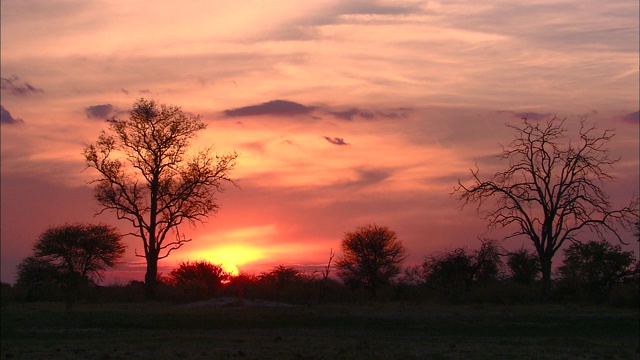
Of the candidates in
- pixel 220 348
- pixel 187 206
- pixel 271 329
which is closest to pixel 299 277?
pixel 187 206

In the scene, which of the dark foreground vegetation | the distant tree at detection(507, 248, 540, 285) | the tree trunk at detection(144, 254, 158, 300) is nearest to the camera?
the dark foreground vegetation

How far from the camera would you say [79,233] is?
5319 cm

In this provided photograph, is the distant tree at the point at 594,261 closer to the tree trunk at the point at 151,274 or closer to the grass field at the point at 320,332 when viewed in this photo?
the grass field at the point at 320,332

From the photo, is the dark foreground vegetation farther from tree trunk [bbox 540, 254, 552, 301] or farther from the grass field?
tree trunk [bbox 540, 254, 552, 301]

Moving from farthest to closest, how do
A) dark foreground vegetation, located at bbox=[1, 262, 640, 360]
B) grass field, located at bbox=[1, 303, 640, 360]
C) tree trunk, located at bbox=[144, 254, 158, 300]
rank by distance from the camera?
tree trunk, located at bbox=[144, 254, 158, 300]
dark foreground vegetation, located at bbox=[1, 262, 640, 360]
grass field, located at bbox=[1, 303, 640, 360]

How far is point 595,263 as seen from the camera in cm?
4228

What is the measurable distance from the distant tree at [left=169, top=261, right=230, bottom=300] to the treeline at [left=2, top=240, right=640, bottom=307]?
0.15 ft

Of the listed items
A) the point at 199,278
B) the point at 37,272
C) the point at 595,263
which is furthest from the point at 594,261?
the point at 37,272

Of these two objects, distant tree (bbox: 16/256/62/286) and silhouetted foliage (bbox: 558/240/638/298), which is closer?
silhouetted foliage (bbox: 558/240/638/298)

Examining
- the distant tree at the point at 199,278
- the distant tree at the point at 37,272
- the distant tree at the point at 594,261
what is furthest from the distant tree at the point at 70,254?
the distant tree at the point at 594,261

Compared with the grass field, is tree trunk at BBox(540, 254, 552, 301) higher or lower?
higher

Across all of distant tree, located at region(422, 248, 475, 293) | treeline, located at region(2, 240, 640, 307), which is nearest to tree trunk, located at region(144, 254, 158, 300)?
treeline, located at region(2, 240, 640, 307)

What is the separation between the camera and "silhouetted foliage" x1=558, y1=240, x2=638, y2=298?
3825 centimetres

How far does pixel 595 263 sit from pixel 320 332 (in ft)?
81.2
